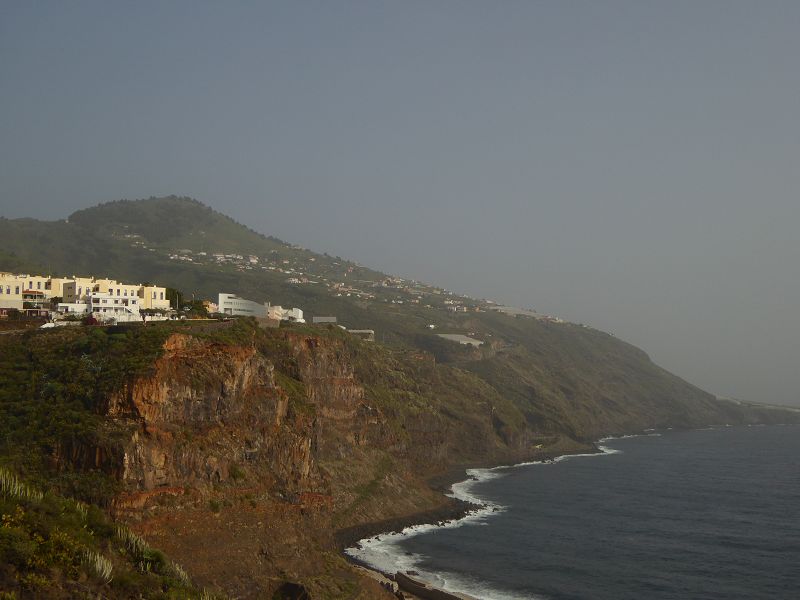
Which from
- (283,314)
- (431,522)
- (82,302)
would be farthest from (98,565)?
(283,314)

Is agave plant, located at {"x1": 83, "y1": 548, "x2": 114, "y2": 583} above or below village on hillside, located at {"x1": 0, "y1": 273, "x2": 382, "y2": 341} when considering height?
below

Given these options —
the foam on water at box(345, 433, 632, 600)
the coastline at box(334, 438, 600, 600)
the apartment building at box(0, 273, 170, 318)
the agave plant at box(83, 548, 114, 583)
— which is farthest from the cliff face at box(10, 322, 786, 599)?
the agave plant at box(83, 548, 114, 583)

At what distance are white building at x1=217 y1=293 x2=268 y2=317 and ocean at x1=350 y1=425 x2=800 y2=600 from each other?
148 feet

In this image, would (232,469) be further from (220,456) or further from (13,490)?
(13,490)

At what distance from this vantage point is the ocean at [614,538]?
72.3 m

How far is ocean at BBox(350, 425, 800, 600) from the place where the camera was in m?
72.3

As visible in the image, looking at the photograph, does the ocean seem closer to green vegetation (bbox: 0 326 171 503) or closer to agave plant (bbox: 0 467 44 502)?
green vegetation (bbox: 0 326 171 503)

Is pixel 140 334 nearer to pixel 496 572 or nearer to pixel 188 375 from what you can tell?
pixel 188 375

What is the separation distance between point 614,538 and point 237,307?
2783 inches

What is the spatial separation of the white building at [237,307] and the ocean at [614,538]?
45054 millimetres

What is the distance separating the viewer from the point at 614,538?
9156cm

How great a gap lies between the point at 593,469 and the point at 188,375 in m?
105

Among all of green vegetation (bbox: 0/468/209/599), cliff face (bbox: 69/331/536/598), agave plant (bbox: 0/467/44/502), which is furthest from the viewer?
cliff face (bbox: 69/331/536/598)

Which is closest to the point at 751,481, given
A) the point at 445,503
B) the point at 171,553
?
the point at 445,503
